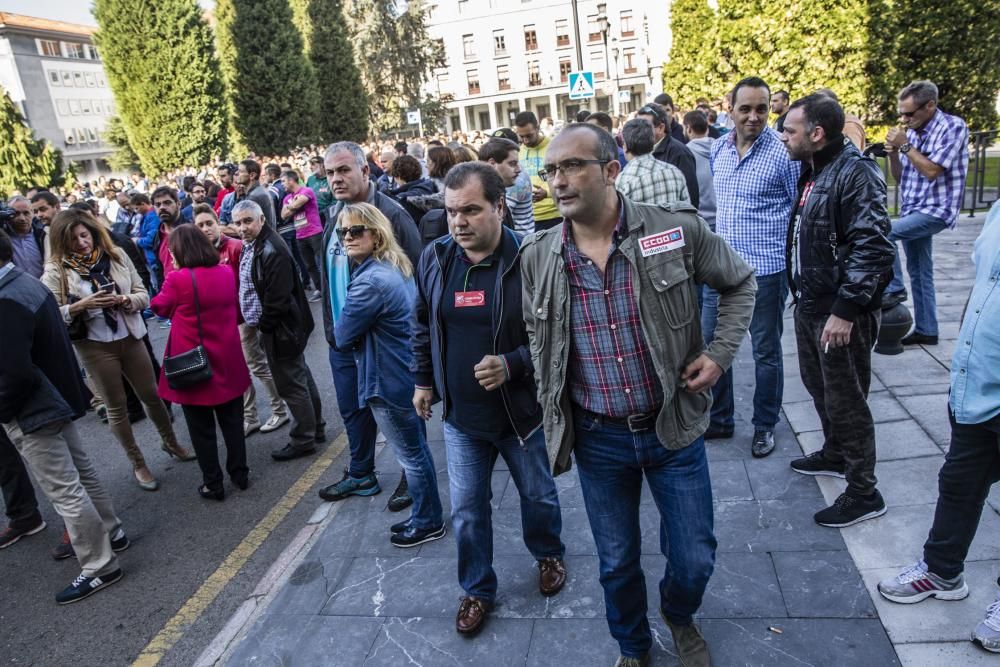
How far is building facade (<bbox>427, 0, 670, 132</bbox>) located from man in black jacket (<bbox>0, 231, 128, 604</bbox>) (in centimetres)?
5471

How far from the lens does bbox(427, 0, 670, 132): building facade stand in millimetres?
56844

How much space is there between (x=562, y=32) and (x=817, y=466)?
2353 inches

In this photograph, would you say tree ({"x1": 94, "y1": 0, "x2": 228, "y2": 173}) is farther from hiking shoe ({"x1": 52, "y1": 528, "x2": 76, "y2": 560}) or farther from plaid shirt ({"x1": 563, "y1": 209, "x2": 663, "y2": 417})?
plaid shirt ({"x1": 563, "y1": 209, "x2": 663, "y2": 417})

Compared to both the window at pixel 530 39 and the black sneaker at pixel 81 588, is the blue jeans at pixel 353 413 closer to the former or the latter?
the black sneaker at pixel 81 588

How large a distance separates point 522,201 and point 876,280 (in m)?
3.48

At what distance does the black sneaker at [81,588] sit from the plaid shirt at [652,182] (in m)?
3.97

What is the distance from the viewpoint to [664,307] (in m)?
2.35

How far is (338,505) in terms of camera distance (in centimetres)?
459

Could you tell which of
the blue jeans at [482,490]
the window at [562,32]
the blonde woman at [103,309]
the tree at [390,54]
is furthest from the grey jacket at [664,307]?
the window at [562,32]

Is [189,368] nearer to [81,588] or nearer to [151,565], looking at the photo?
[151,565]

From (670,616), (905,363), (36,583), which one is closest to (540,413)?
(670,616)

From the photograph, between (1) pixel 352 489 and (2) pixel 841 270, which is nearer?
(2) pixel 841 270

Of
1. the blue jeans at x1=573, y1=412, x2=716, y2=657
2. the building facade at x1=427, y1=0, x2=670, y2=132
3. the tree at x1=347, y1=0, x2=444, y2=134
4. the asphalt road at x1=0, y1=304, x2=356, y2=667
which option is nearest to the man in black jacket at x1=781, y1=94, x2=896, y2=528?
the blue jeans at x1=573, y1=412, x2=716, y2=657

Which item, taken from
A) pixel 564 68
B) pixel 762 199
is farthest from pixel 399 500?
pixel 564 68
